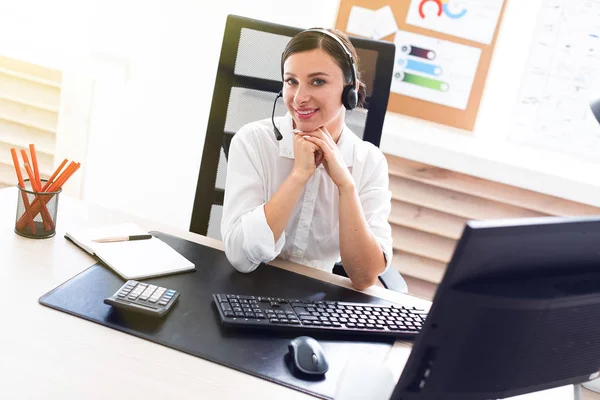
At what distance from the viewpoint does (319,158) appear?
4.34 feet

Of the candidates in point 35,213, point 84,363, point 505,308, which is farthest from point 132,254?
point 505,308

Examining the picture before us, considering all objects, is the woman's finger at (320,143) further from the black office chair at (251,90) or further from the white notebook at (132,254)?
the white notebook at (132,254)

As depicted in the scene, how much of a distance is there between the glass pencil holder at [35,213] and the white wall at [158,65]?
1.13 meters

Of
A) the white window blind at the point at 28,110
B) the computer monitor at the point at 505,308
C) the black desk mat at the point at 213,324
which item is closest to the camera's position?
the computer monitor at the point at 505,308

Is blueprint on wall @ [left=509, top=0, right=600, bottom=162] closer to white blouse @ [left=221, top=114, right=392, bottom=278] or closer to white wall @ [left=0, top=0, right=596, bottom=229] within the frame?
white wall @ [left=0, top=0, right=596, bottom=229]

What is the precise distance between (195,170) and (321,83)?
1184mm

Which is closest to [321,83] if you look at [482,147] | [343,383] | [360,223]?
[360,223]

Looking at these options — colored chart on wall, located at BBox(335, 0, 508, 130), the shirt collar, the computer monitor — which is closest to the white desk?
the computer monitor

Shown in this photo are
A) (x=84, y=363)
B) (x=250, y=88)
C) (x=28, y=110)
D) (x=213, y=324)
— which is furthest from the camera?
(x=28, y=110)

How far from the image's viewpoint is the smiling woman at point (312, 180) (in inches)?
49.0

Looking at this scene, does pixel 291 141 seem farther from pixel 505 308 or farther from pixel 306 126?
pixel 505 308

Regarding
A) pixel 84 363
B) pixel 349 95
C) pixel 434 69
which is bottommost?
pixel 84 363

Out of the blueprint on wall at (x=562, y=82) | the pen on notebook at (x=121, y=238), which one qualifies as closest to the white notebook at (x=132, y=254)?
the pen on notebook at (x=121, y=238)

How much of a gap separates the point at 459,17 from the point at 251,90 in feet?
3.58
